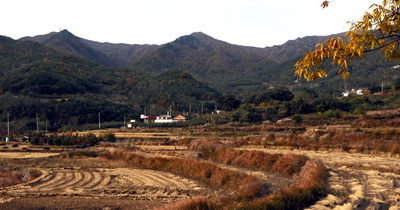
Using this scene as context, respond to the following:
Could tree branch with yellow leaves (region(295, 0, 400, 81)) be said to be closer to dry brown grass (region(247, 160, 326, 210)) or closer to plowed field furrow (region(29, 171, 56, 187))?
dry brown grass (region(247, 160, 326, 210))

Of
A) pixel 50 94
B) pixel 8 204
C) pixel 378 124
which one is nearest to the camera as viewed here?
pixel 8 204

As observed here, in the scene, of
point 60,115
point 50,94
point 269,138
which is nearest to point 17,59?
point 50,94

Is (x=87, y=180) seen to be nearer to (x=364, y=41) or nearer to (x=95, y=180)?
(x=95, y=180)

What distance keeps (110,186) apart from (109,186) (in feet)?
0.22

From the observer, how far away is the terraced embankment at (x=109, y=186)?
63.0 feet

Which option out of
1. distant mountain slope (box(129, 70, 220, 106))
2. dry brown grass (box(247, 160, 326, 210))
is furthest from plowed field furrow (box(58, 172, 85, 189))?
distant mountain slope (box(129, 70, 220, 106))

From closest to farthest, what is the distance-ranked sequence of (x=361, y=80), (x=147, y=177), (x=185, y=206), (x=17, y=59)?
1. (x=185, y=206)
2. (x=147, y=177)
3. (x=361, y=80)
4. (x=17, y=59)

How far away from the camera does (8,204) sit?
18.0 metres

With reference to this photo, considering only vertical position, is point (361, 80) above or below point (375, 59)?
below

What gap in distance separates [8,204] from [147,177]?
9394 millimetres

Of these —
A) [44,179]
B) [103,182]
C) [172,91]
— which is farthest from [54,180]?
[172,91]

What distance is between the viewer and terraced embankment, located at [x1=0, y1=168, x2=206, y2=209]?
19.2m

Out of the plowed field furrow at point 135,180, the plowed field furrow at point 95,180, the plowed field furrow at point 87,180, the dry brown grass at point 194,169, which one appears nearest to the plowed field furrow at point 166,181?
the plowed field furrow at point 135,180

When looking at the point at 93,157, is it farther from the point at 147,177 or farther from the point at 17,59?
the point at 17,59
